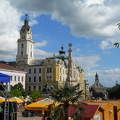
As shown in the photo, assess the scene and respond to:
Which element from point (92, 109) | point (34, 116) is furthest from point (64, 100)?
point (34, 116)

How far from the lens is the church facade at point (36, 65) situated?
97.2 metres

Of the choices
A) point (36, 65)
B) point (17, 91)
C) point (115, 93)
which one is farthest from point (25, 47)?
point (17, 91)

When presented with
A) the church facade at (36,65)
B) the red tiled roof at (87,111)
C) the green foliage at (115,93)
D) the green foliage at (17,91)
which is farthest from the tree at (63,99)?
the church facade at (36,65)

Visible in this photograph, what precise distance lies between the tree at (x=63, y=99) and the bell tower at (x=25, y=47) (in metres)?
80.1

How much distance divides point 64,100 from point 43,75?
77894 mm

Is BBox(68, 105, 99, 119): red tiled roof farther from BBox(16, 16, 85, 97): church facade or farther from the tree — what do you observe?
BBox(16, 16, 85, 97): church facade

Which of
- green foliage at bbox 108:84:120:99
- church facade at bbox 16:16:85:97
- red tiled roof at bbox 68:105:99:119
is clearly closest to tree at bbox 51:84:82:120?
red tiled roof at bbox 68:105:99:119

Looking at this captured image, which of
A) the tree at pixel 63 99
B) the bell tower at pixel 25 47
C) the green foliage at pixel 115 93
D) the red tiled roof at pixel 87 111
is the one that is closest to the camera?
the tree at pixel 63 99

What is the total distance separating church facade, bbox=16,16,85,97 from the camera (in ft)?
319

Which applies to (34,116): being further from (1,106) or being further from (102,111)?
(1,106)

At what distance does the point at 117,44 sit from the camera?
744cm

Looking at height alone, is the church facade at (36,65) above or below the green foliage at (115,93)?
above

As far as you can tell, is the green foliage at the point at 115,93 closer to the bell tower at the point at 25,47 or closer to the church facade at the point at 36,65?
the church facade at the point at 36,65

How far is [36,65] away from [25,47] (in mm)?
7386
